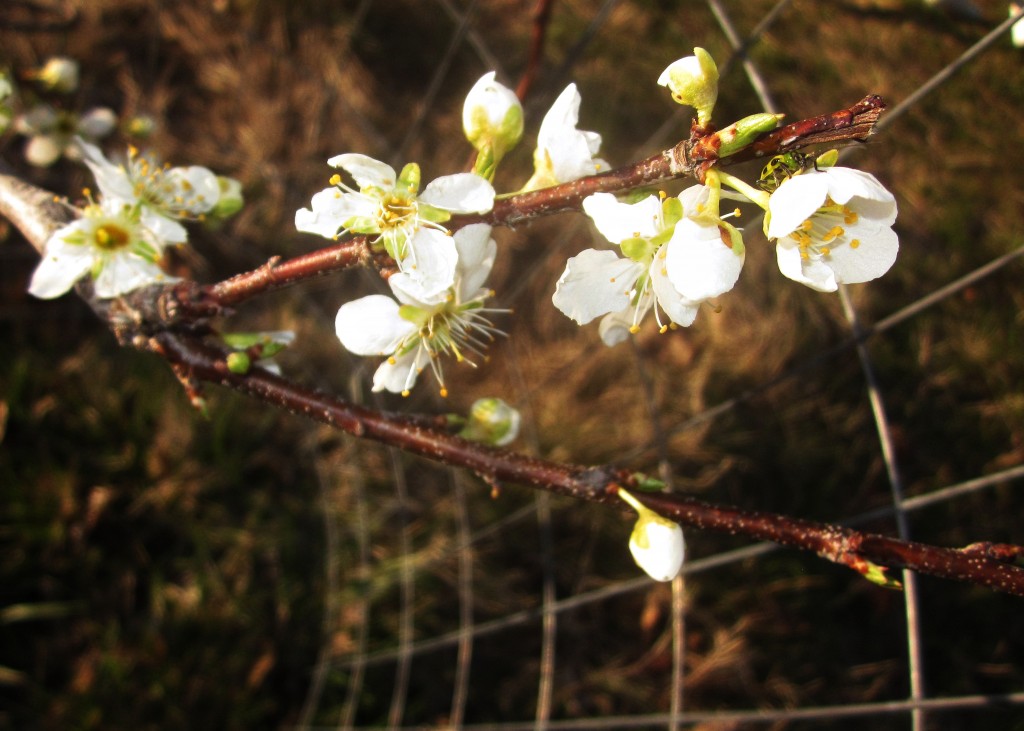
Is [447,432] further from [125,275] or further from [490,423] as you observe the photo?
[125,275]

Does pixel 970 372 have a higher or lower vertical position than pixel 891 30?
lower

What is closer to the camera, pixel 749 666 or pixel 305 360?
pixel 749 666

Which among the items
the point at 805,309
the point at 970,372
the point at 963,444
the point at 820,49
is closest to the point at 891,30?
the point at 820,49

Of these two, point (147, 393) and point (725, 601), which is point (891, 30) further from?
point (147, 393)

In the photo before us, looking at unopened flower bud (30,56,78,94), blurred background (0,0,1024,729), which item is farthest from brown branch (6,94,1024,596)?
blurred background (0,0,1024,729)

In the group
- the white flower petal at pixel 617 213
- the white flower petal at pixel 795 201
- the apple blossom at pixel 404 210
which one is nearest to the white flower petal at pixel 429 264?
the apple blossom at pixel 404 210

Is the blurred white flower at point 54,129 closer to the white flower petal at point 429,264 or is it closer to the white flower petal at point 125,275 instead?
the white flower petal at point 125,275

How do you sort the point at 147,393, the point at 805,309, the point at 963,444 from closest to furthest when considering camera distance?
the point at 147,393 → the point at 963,444 → the point at 805,309
